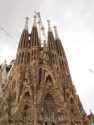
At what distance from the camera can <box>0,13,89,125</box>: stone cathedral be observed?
42.7m

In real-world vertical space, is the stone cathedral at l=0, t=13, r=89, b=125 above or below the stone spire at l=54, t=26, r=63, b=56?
below

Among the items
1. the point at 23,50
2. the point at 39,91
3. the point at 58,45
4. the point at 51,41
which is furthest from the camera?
the point at 58,45

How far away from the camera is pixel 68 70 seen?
54812 mm

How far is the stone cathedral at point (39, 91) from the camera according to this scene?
1680 inches

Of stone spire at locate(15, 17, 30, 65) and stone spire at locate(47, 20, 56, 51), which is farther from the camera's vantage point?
stone spire at locate(47, 20, 56, 51)

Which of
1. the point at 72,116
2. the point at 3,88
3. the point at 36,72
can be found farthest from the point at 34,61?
the point at 72,116

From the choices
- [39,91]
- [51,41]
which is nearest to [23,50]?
[51,41]

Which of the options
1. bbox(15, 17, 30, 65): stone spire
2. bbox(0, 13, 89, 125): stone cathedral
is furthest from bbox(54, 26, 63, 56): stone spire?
bbox(15, 17, 30, 65): stone spire

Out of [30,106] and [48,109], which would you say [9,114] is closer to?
[30,106]

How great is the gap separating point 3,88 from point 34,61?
32.8ft

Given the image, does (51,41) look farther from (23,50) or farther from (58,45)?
(23,50)

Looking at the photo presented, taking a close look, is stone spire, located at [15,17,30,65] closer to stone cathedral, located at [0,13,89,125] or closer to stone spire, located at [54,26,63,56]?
stone cathedral, located at [0,13,89,125]

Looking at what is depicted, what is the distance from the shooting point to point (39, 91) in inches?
1770

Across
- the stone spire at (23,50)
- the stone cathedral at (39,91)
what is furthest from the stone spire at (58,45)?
the stone spire at (23,50)
